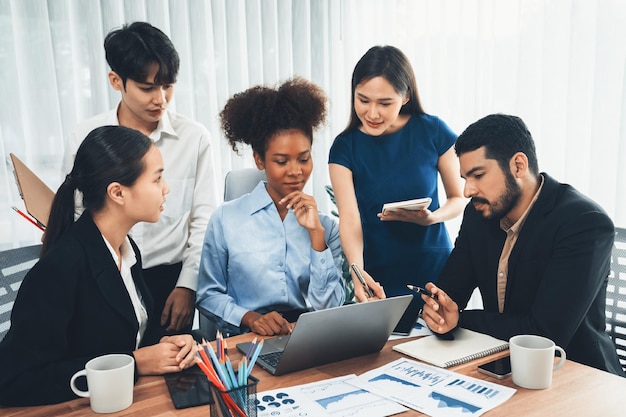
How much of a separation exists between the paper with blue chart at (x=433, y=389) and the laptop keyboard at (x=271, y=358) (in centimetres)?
18

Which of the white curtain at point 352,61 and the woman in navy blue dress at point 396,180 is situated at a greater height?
the white curtain at point 352,61

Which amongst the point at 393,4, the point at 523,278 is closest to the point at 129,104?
the point at 523,278

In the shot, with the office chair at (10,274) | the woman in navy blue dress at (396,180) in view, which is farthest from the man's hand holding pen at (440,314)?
the office chair at (10,274)

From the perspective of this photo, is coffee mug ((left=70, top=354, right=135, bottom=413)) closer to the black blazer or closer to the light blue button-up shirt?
the black blazer

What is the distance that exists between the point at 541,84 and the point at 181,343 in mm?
2027

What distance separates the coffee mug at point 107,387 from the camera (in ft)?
3.38

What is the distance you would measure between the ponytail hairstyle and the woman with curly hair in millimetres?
451

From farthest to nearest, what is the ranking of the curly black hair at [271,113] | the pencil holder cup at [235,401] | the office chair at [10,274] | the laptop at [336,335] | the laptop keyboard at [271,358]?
the curly black hair at [271,113] → the office chair at [10,274] → the laptop keyboard at [271,358] → the laptop at [336,335] → the pencil holder cup at [235,401]

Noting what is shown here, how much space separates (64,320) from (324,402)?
572mm

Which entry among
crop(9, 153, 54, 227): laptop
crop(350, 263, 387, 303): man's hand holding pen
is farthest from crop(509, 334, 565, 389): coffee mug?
crop(9, 153, 54, 227): laptop

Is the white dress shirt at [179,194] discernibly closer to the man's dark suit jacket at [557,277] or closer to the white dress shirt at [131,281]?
the white dress shirt at [131,281]

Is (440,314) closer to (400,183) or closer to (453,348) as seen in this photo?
(453,348)

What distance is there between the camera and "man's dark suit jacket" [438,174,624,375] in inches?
55.3

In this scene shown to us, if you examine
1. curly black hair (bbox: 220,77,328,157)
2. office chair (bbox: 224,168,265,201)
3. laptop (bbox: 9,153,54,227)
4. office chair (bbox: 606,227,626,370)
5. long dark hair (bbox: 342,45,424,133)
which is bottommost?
office chair (bbox: 606,227,626,370)
